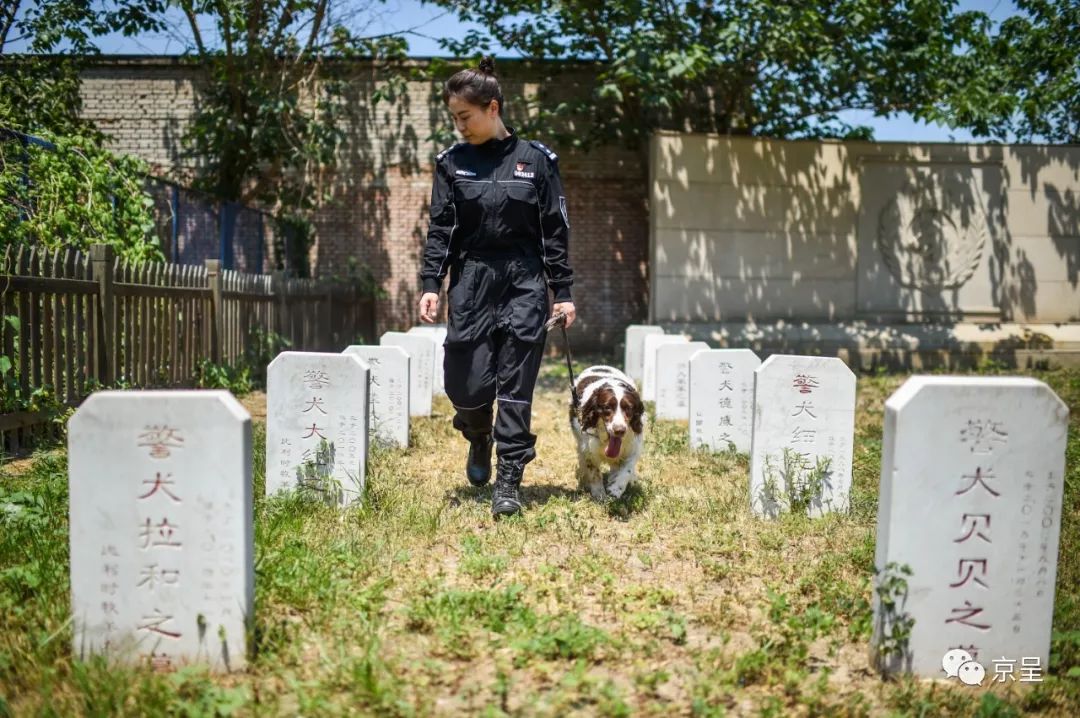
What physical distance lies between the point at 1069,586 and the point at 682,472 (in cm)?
288

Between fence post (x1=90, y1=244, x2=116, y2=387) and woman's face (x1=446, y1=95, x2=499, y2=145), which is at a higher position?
woman's face (x1=446, y1=95, x2=499, y2=145)

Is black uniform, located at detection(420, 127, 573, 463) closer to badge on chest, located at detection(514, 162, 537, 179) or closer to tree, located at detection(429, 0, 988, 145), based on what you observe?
badge on chest, located at detection(514, 162, 537, 179)

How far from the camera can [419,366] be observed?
9.26 metres

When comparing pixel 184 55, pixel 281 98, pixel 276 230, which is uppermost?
pixel 184 55

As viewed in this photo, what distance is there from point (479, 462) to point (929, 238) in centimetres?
1259

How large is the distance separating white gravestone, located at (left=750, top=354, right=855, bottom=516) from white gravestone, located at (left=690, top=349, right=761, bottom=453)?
2.02m

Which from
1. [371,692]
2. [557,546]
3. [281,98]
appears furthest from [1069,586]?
[281,98]

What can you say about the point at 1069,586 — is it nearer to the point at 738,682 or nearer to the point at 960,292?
the point at 738,682

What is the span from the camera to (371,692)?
9.06 ft

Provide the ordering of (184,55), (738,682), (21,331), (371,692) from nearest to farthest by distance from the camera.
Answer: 1. (371,692)
2. (738,682)
3. (21,331)
4. (184,55)

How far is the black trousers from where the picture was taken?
15.8 ft

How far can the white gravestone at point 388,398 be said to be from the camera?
7191mm

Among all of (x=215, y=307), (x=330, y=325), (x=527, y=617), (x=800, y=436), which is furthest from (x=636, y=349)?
(x=527, y=617)
